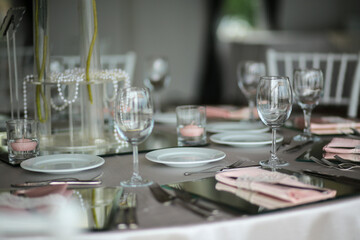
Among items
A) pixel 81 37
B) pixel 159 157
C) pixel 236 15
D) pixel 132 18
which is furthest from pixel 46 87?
pixel 236 15

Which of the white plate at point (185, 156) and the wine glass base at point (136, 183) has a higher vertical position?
the white plate at point (185, 156)

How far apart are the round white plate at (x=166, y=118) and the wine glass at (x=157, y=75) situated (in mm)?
115

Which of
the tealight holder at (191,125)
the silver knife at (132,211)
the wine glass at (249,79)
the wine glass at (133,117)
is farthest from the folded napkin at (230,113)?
the silver knife at (132,211)

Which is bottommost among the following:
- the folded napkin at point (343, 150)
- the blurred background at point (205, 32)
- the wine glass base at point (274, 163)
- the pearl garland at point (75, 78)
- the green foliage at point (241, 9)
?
the wine glass base at point (274, 163)

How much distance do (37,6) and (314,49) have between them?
179 inches

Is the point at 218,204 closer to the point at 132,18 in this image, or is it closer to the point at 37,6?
the point at 37,6

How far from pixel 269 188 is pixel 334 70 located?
431cm

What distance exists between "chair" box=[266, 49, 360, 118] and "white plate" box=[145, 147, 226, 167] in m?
1.45

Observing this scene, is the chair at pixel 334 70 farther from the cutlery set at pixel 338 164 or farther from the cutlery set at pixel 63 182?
the cutlery set at pixel 63 182

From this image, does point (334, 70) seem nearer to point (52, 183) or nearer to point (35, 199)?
point (52, 183)

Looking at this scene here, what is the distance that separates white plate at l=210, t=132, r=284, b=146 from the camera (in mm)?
1513

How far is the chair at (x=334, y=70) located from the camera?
2.66 m

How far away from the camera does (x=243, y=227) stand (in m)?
0.86

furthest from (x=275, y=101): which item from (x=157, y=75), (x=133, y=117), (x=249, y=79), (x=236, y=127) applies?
(x=157, y=75)
